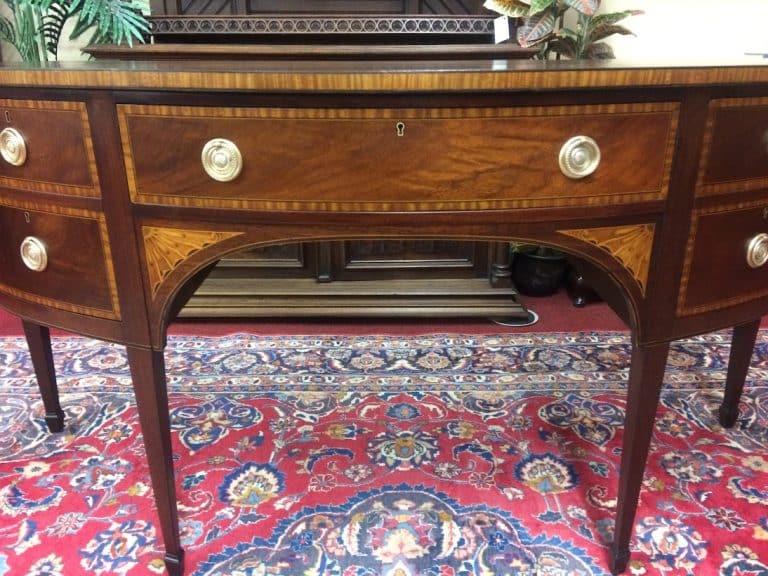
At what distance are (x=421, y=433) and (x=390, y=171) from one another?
0.87 meters

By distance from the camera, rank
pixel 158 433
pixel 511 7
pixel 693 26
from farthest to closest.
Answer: pixel 693 26 < pixel 511 7 < pixel 158 433

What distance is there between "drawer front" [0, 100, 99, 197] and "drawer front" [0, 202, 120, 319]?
4cm

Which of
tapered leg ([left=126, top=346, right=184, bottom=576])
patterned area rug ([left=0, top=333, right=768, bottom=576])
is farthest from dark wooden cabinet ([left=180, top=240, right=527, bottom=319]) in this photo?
tapered leg ([left=126, top=346, right=184, bottom=576])

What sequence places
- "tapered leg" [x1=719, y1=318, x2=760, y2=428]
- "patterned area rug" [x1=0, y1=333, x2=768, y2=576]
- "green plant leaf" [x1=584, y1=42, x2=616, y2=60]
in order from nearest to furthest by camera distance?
1. "patterned area rug" [x1=0, y1=333, x2=768, y2=576]
2. "tapered leg" [x1=719, y1=318, x2=760, y2=428]
3. "green plant leaf" [x1=584, y1=42, x2=616, y2=60]

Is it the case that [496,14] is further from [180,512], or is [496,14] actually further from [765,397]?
[180,512]

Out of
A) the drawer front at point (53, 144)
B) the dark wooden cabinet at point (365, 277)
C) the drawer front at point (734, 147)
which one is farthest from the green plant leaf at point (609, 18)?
the drawer front at point (53, 144)

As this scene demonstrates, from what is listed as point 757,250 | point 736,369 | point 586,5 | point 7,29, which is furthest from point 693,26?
point 7,29

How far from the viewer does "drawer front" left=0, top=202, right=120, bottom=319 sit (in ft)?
2.91

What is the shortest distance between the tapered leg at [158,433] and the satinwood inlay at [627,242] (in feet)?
2.20

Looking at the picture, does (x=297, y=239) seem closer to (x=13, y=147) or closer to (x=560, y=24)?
(x=13, y=147)

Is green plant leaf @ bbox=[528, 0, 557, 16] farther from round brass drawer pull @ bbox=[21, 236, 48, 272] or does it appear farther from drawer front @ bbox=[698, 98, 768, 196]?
round brass drawer pull @ bbox=[21, 236, 48, 272]

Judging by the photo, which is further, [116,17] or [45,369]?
[116,17]

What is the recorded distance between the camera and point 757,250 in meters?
0.94

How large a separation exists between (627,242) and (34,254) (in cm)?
89
